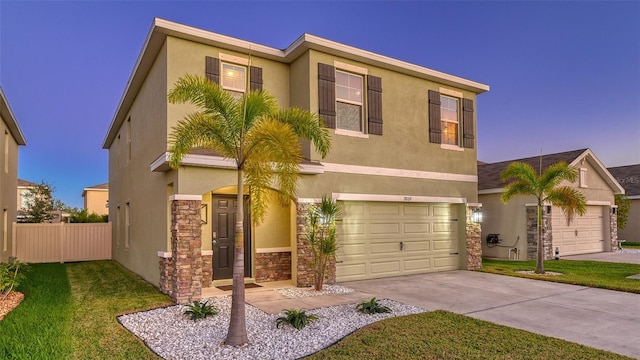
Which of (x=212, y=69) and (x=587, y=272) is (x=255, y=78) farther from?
(x=587, y=272)

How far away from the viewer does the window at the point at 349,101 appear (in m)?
10.3

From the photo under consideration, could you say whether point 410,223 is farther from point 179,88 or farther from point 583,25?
point 583,25

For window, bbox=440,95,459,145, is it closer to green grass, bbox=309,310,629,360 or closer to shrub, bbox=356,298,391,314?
shrub, bbox=356,298,391,314

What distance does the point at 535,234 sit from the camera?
15008 millimetres

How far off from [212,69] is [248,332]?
5941mm

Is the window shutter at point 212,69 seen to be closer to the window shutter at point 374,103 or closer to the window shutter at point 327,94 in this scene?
the window shutter at point 327,94

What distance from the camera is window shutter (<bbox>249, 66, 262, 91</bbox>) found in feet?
31.9

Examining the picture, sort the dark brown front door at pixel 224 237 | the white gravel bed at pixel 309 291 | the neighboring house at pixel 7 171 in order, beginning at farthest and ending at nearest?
the neighboring house at pixel 7 171
the dark brown front door at pixel 224 237
the white gravel bed at pixel 309 291

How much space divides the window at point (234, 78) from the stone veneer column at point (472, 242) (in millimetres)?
7696

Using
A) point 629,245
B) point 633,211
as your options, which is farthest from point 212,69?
point 633,211

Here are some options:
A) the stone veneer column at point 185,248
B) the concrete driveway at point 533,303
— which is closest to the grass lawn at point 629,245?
the concrete driveway at point 533,303

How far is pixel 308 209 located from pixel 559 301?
5.49 metres

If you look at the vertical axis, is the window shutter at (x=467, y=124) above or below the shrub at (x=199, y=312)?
above

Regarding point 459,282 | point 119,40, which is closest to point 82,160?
point 119,40
